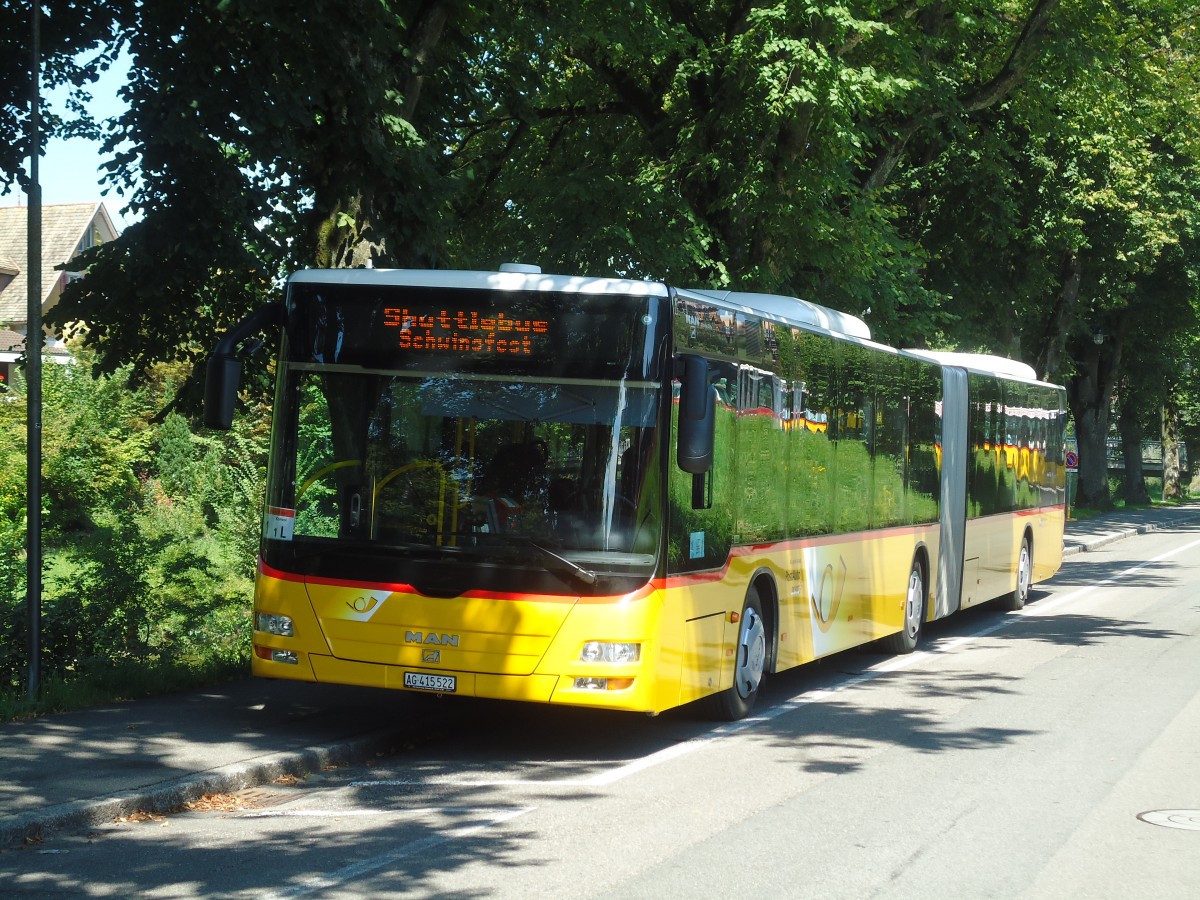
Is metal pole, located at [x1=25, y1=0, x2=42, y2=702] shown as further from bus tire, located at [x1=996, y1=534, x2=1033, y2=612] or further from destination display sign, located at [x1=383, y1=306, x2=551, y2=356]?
bus tire, located at [x1=996, y1=534, x2=1033, y2=612]

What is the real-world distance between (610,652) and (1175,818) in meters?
3.29

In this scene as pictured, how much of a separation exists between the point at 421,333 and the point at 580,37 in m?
7.59

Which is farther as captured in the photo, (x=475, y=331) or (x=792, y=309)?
(x=792, y=309)

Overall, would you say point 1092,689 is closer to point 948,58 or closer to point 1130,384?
point 948,58

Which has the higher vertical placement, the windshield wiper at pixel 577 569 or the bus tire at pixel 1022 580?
the windshield wiper at pixel 577 569

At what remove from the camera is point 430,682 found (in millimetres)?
9312

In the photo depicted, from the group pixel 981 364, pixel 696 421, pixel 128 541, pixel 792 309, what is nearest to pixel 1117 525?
pixel 981 364

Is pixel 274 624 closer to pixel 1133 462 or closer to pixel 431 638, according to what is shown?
pixel 431 638

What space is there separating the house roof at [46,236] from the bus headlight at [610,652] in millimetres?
42719

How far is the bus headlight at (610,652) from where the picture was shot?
9094mm

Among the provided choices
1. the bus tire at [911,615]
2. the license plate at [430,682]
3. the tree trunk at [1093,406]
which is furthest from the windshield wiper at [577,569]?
the tree trunk at [1093,406]

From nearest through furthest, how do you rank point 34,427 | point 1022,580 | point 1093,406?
point 34,427, point 1022,580, point 1093,406

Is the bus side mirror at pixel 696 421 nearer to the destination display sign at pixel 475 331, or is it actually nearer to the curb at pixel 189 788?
the destination display sign at pixel 475 331

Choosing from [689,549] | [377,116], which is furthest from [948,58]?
[689,549]
